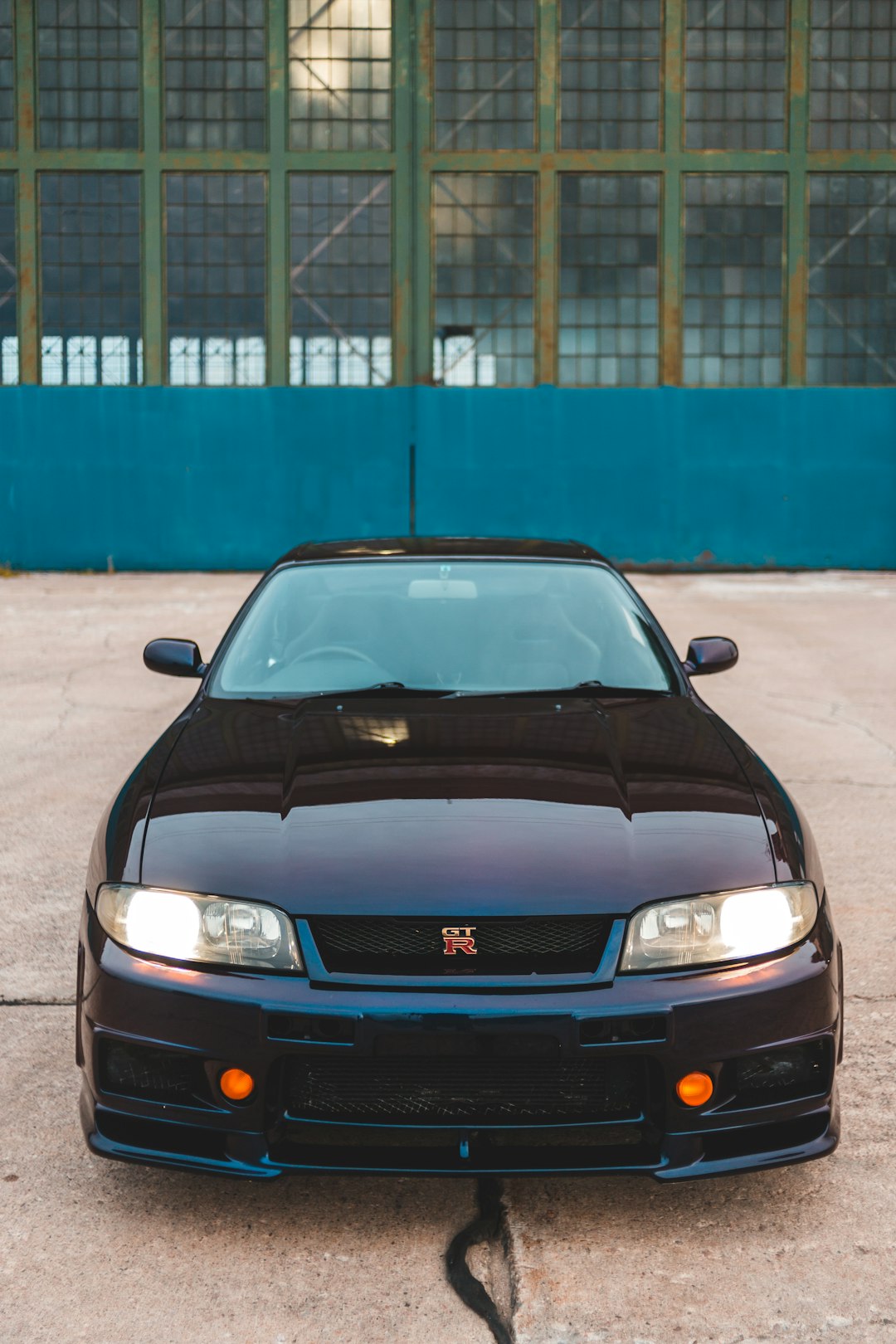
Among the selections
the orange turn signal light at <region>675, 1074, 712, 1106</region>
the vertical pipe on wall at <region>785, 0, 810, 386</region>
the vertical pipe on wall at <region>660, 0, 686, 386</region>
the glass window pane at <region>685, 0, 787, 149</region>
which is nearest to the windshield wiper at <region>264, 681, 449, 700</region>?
the orange turn signal light at <region>675, 1074, 712, 1106</region>

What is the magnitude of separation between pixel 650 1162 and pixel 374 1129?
552 mm

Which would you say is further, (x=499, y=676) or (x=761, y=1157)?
(x=499, y=676)

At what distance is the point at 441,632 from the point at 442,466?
20.3 meters

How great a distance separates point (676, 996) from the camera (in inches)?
105

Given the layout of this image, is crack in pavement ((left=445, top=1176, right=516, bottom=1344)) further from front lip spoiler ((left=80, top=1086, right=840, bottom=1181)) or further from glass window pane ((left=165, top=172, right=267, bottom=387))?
glass window pane ((left=165, top=172, right=267, bottom=387))

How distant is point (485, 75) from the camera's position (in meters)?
24.1

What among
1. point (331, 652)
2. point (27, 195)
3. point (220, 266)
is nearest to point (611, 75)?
point (220, 266)

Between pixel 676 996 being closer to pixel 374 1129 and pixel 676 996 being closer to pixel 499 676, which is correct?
pixel 374 1129

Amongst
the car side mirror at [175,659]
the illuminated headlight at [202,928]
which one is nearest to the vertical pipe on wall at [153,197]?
the car side mirror at [175,659]

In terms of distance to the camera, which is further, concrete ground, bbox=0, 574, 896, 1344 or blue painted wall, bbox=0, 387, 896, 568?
blue painted wall, bbox=0, 387, 896, 568

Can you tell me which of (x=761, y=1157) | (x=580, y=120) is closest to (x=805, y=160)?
(x=580, y=120)

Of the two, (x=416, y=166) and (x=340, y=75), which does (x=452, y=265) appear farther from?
(x=340, y=75)

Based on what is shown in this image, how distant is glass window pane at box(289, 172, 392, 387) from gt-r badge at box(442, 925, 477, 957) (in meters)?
22.4

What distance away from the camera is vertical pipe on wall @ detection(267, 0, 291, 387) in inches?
942
